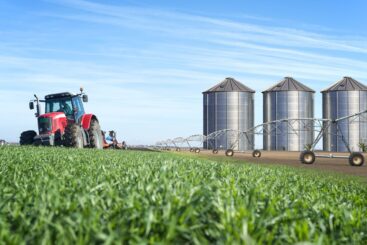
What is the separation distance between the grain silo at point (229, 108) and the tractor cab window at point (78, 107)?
111132 millimetres

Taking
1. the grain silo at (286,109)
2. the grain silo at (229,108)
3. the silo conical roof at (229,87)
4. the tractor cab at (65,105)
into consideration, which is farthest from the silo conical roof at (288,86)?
the tractor cab at (65,105)

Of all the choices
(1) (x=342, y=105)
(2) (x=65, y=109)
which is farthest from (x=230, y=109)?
(2) (x=65, y=109)

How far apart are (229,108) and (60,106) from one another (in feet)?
377

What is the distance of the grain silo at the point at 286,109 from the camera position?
5305 inches

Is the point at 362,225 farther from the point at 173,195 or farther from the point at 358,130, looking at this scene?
the point at 358,130

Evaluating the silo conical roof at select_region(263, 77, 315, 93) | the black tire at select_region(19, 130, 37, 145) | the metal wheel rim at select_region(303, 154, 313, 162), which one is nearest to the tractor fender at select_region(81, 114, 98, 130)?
the black tire at select_region(19, 130, 37, 145)

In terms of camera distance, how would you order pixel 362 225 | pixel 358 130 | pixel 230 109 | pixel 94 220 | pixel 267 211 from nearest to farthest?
pixel 94 220 → pixel 267 211 → pixel 362 225 → pixel 358 130 → pixel 230 109

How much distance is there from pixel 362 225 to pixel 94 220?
308 centimetres

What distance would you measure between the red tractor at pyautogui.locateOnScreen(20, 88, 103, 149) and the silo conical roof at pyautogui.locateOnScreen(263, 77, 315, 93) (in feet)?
367

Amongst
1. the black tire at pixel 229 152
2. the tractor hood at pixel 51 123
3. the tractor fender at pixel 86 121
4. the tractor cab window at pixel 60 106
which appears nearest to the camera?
the tractor hood at pixel 51 123

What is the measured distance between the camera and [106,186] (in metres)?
5.11

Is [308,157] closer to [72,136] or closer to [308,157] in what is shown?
[308,157]

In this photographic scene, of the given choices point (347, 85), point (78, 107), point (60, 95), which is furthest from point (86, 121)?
point (347, 85)

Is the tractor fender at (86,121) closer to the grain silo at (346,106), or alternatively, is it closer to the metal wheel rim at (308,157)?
the metal wheel rim at (308,157)
